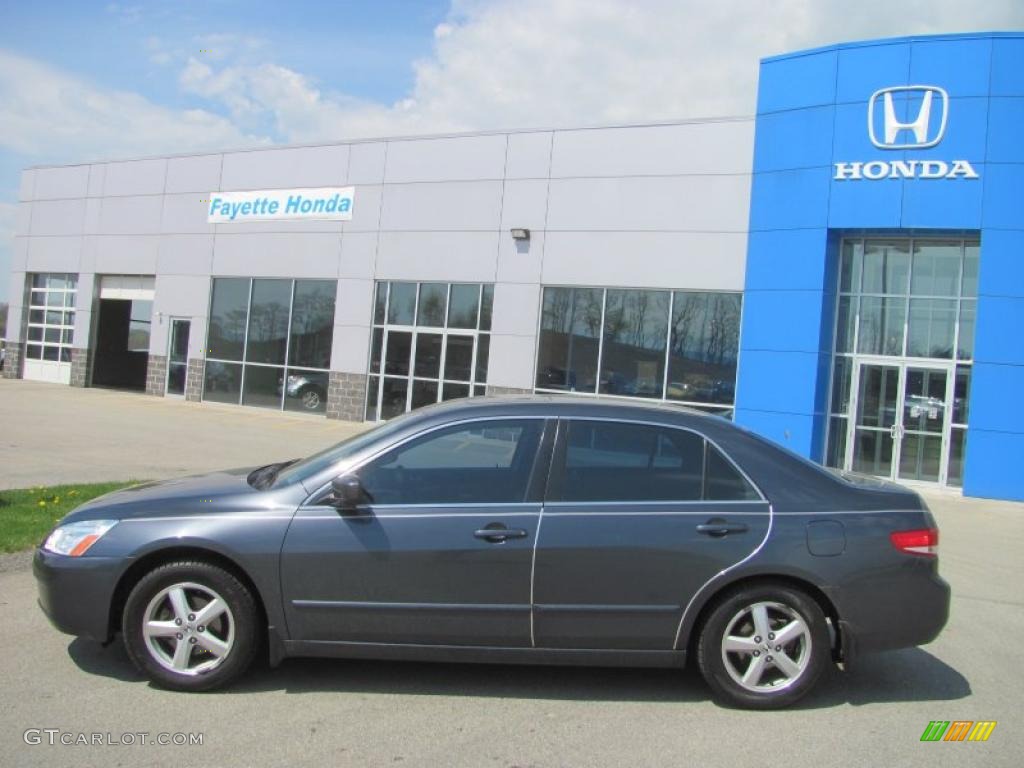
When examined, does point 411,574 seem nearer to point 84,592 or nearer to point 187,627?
point 187,627

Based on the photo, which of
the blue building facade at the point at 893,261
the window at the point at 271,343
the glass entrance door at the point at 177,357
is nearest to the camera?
the blue building facade at the point at 893,261

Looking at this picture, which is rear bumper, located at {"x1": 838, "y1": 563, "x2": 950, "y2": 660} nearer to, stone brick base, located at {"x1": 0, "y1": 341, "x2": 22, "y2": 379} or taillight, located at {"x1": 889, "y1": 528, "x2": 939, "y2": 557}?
taillight, located at {"x1": 889, "y1": 528, "x2": 939, "y2": 557}

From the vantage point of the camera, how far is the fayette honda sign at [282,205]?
68.6 feet

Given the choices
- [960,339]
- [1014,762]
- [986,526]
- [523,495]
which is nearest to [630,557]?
[523,495]

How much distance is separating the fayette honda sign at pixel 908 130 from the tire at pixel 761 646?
41.3 feet

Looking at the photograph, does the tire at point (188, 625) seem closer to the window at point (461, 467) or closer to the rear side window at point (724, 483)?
the window at point (461, 467)

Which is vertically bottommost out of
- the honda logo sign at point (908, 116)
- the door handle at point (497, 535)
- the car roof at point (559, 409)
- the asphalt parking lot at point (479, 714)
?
the asphalt parking lot at point (479, 714)

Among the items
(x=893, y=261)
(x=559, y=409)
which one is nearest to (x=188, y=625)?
(x=559, y=409)

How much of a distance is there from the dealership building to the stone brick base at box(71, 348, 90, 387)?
3108 millimetres

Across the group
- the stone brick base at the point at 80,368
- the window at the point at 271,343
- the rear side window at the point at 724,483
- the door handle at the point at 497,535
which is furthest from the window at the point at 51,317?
the rear side window at the point at 724,483

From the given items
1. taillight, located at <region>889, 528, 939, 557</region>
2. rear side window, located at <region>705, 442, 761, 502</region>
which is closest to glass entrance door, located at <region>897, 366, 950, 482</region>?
taillight, located at <region>889, 528, 939, 557</region>

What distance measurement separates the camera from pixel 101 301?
87.2 feet

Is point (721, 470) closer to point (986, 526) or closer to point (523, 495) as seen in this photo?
point (523, 495)

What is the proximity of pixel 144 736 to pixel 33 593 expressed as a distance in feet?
8.60
